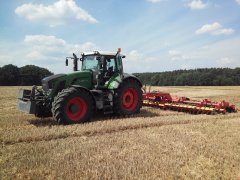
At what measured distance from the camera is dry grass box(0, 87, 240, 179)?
4.62 metres

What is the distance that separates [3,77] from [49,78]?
131 feet

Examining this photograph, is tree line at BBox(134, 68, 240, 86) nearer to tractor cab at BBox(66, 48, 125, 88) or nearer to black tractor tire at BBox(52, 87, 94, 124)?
tractor cab at BBox(66, 48, 125, 88)

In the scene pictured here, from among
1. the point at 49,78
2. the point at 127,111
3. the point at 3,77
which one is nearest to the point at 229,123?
the point at 127,111

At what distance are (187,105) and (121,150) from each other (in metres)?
6.44

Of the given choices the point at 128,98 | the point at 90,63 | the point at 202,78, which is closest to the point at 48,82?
the point at 90,63

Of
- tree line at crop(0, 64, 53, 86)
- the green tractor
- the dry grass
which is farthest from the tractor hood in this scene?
tree line at crop(0, 64, 53, 86)

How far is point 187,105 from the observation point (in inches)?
460

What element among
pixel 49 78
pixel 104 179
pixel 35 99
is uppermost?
pixel 49 78

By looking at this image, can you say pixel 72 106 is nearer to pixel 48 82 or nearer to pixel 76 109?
pixel 76 109

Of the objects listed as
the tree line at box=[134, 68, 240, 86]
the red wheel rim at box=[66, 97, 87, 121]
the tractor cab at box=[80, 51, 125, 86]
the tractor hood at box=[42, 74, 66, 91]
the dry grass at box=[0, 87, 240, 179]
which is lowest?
the dry grass at box=[0, 87, 240, 179]

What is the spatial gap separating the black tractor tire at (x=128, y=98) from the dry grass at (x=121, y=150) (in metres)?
1.31

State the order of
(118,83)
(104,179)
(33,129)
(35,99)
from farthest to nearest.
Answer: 1. (118,83)
2. (35,99)
3. (33,129)
4. (104,179)

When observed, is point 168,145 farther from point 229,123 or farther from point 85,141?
point 229,123

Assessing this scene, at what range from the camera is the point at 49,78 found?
29.7 feet
